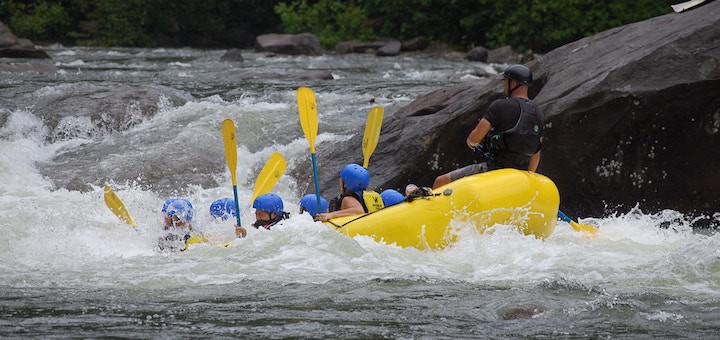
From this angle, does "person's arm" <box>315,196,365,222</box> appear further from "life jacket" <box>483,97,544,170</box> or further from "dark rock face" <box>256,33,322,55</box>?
"dark rock face" <box>256,33,322,55</box>

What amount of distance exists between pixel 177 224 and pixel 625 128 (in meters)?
3.31

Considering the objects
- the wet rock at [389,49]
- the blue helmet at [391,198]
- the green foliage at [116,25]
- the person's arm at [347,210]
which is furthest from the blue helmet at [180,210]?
the green foliage at [116,25]

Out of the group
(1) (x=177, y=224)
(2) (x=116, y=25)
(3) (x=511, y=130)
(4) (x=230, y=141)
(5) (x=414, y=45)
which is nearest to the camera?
(3) (x=511, y=130)

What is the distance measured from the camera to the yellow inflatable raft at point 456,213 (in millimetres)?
5984

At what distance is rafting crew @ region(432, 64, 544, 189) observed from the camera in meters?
6.36

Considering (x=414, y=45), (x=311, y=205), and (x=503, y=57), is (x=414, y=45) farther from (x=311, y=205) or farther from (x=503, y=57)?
(x=311, y=205)

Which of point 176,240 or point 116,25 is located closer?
point 176,240

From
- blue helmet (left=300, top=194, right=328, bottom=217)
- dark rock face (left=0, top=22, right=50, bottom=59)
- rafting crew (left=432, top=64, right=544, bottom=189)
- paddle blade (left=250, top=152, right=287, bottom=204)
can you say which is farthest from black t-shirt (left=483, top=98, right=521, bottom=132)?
dark rock face (left=0, top=22, right=50, bottom=59)

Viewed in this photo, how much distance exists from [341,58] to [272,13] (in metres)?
8.95

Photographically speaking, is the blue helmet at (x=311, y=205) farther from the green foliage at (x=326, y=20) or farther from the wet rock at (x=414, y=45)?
the green foliage at (x=326, y=20)

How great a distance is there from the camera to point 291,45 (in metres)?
20.3

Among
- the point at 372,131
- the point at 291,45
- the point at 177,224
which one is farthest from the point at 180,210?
the point at 291,45

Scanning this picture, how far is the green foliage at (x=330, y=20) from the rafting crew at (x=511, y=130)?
1696 cm

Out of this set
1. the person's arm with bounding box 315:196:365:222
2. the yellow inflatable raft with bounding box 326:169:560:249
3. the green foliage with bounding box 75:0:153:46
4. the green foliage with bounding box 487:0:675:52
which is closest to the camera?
the yellow inflatable raft with bounding box 326:169:560:249
